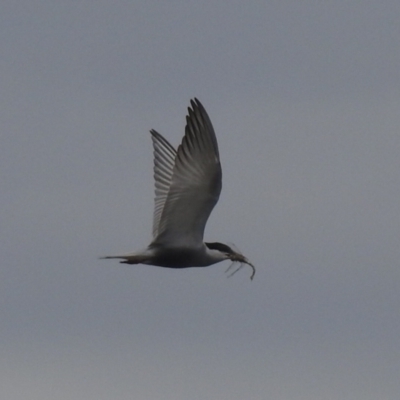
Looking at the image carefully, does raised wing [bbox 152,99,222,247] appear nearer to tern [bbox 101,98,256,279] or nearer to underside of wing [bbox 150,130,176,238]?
tern [bbox 101,98,256,279]

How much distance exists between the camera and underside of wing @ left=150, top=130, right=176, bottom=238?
32969mm

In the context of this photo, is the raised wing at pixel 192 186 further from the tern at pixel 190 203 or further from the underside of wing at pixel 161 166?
the underside of wing at pixel 161 166

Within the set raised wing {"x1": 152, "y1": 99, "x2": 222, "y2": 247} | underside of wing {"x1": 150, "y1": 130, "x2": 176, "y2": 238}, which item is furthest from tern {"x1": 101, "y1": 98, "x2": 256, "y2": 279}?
underside of wing {"x1": 150, "y1": 130, "x2": 176, "y2": 238}

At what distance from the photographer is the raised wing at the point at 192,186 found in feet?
103

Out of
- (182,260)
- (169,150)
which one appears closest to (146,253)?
(182,260)

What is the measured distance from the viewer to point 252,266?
32906 mm

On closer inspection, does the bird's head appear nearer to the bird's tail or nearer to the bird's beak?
the bird's beak

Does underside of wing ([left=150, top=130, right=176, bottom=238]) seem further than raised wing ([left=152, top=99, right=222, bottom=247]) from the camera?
Yes

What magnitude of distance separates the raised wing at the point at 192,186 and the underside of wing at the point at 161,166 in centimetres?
87

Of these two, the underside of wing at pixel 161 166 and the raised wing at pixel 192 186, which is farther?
the underside of wing at pixel 161 166

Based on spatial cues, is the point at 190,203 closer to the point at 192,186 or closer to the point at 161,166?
the point at 192,186

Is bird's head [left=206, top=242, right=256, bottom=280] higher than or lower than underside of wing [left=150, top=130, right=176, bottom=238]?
lower

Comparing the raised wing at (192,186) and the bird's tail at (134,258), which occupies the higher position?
the raised wing at (192,186)

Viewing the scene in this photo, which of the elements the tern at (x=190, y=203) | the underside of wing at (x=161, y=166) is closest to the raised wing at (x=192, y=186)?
the tern at (x=190, y=203)
